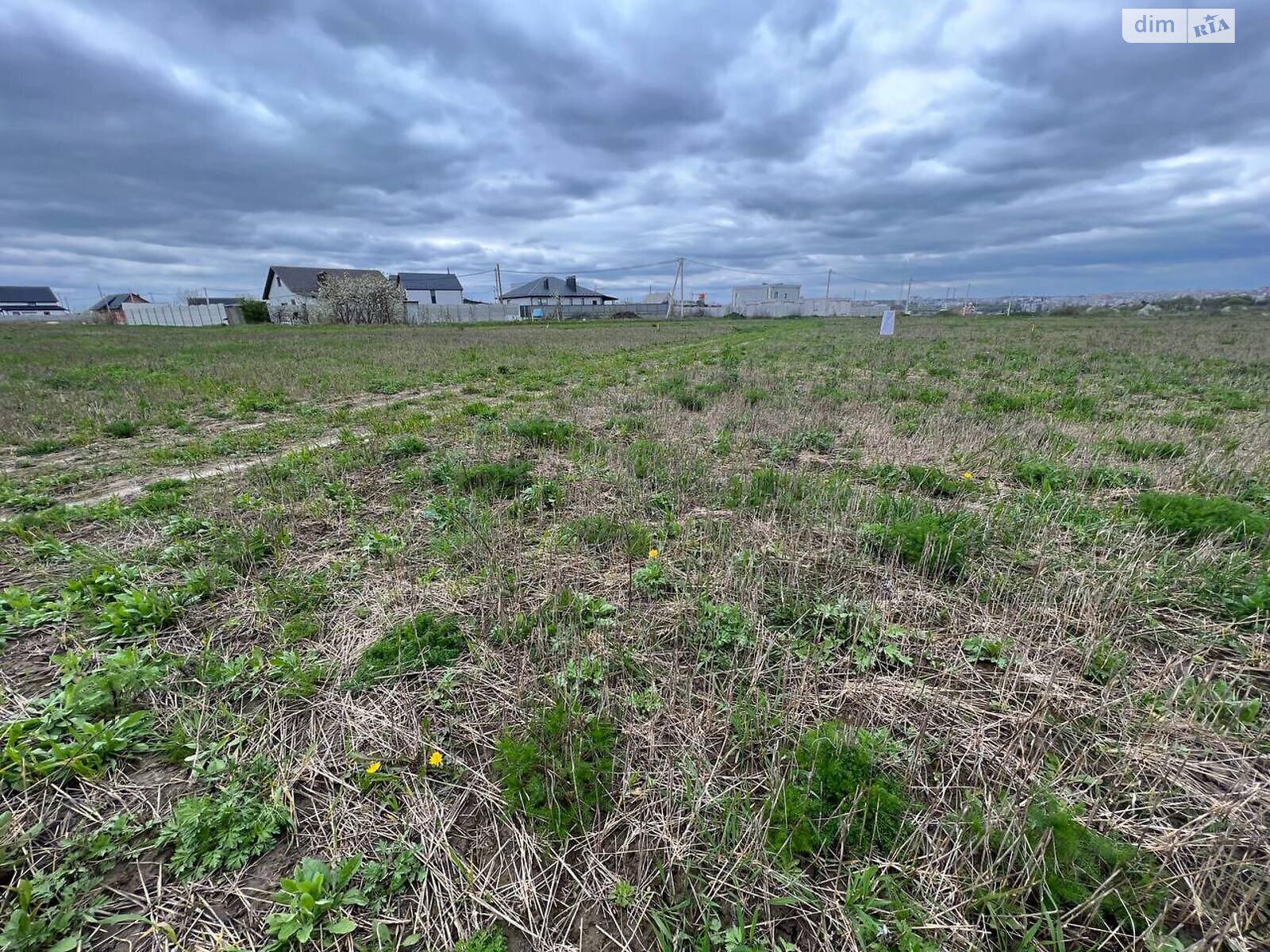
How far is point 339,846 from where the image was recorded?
6.22ft

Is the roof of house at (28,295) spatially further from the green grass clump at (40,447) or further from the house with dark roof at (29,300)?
the green grass clump at (40,447)

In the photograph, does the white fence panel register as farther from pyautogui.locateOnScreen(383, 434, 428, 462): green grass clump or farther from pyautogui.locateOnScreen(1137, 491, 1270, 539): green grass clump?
pyautogui.locateOnScreen(1137, 491, 1270, 539): green grass clump

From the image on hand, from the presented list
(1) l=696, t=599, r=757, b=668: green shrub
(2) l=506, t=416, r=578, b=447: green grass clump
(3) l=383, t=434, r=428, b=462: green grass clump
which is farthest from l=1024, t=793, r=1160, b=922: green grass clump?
(3) l=383, t=434, r=428, b=462: green grass clump

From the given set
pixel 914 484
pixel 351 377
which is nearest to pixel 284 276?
pixel 351 377

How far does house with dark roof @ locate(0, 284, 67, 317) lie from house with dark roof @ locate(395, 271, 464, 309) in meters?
62.4

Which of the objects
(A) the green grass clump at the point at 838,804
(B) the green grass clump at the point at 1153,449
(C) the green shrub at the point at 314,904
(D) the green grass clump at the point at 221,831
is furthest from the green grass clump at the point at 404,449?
(B) the green grass clump at the point at 1153,449

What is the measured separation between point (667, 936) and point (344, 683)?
1.98 m

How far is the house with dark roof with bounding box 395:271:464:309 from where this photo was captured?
77625 mm

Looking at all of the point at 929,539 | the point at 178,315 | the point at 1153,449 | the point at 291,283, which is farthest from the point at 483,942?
the point at 291,283

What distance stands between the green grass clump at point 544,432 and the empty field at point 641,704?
1069mm

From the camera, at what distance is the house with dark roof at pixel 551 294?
84.7m

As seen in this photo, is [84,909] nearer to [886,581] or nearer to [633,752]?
[633,752]

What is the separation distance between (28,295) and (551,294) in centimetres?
9571

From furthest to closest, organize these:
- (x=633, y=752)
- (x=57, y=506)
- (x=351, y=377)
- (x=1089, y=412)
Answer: (x=351, y=377)
(x=1089, y=412)
(x=57, y=506)
(x=633, y=752)
